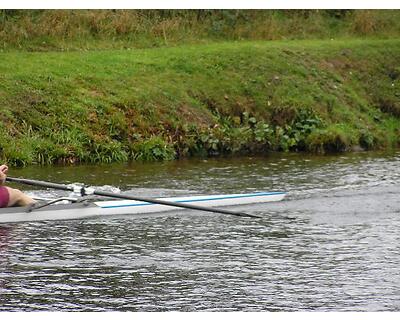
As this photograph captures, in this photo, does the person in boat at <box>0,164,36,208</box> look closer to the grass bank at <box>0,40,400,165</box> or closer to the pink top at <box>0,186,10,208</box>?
the pink top at <box>0,186,10,208</box>

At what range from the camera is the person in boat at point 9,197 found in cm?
1609

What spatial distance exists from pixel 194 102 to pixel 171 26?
5.53 m

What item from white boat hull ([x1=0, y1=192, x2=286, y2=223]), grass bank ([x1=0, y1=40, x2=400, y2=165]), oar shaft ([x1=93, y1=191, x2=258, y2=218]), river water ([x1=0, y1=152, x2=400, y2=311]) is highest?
grass bank ([x1=0, y1=40, x2=400, y2=165])

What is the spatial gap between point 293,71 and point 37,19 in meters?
7.20

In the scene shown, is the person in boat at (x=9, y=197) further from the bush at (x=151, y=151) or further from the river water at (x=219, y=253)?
the bush at (x=151, y=151)

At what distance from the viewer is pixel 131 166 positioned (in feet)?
73.6

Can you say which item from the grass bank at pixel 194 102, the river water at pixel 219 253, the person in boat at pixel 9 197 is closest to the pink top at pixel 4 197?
the person in boat at pixel 9 197

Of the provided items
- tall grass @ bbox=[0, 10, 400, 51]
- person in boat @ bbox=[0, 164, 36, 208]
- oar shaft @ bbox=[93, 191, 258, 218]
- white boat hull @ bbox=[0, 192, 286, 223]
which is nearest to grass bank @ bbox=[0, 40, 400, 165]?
tall grass @ bbox=[0, 10, 400, 51]

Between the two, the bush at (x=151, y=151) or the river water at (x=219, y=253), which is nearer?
the river water at (x=219, y=253)

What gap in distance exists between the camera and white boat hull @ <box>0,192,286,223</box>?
53.1 ft

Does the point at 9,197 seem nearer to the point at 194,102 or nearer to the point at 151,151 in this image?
the point at 151,151

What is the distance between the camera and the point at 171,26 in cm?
3081

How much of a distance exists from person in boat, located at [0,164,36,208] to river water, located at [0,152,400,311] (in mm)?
446

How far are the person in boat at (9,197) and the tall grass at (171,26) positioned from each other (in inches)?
463
